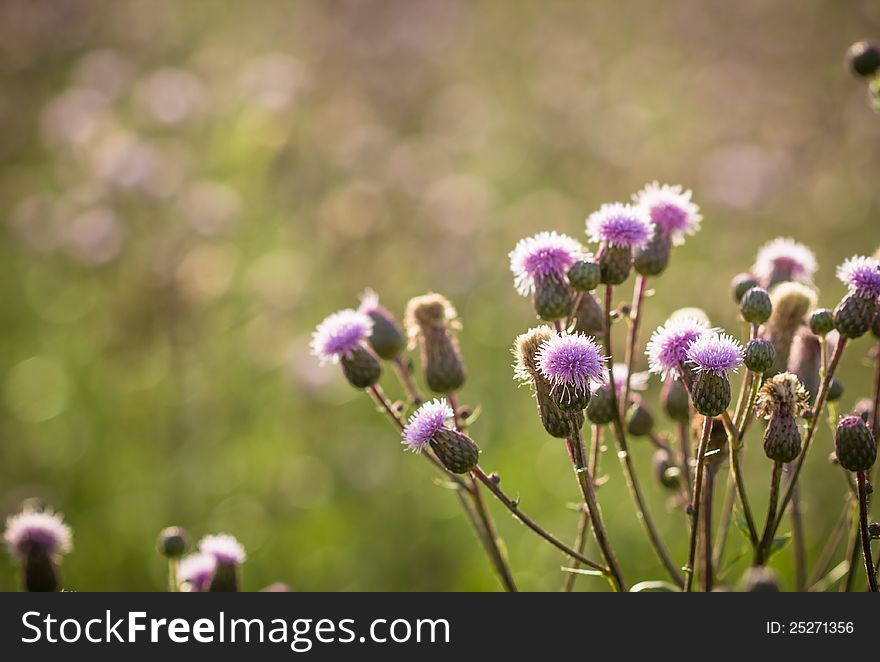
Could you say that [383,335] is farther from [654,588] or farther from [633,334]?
[654,588]

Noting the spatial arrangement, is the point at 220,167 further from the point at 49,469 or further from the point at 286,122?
the point at 49,469

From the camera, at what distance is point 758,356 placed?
1.97 metres

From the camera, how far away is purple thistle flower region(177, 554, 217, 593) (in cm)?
252

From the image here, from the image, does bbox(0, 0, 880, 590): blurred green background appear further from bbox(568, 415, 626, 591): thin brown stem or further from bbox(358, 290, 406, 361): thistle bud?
bbox(568, 415, 626, 591): thin brown stem

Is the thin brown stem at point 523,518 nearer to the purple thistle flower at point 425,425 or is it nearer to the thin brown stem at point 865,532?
the purple thistle flower at point 425,425

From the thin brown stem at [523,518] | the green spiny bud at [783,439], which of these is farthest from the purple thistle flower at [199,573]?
the green spiny bud at [783,439]

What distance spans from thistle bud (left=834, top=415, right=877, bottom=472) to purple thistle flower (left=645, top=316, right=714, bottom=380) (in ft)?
1.19

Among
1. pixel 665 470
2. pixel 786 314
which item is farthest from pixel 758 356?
pixel 665 470

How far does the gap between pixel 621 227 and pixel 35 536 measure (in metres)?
1.89

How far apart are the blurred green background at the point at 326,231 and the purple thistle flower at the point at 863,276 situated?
240 centimetres

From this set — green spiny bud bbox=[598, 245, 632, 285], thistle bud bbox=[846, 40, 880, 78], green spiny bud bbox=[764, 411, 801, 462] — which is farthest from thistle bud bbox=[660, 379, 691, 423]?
thistle bud bbox=[846, 40, 880, 78]

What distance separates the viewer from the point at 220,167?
21.6 ft

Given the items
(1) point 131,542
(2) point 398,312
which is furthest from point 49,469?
(2) point 398,312
